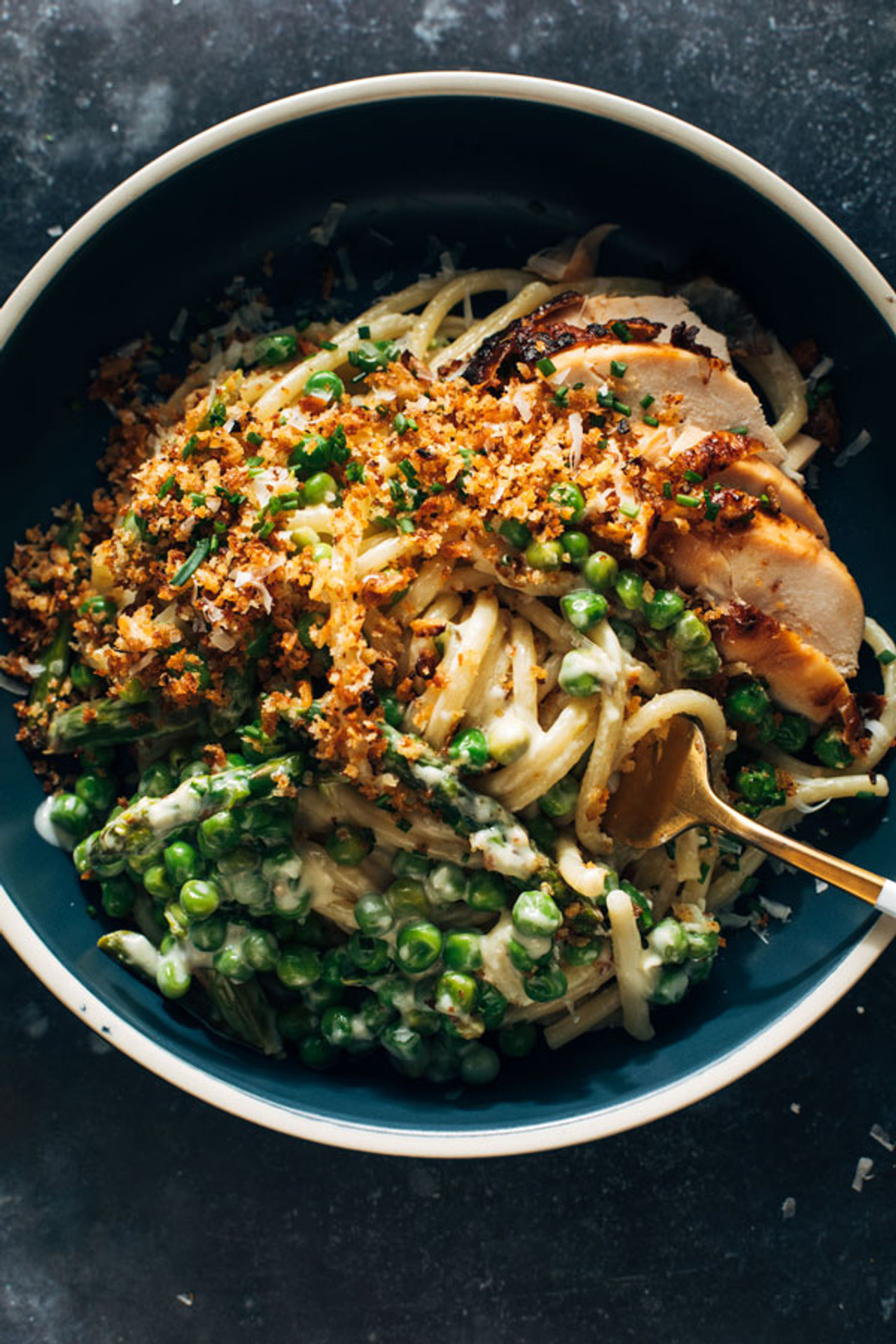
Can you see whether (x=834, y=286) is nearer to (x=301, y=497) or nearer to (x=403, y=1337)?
(x=301, y=497)

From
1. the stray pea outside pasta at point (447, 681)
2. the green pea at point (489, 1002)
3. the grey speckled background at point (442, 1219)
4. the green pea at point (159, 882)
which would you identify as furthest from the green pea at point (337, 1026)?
the grey speckled background at point (442, 1219)

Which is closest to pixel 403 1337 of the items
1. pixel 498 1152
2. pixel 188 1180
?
pixel 188 1180

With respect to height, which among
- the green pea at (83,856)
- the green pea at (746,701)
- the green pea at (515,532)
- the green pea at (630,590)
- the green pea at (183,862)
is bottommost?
the green pea at (83,856)

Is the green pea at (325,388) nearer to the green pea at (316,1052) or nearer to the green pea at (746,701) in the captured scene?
the green pea at (316,1052)

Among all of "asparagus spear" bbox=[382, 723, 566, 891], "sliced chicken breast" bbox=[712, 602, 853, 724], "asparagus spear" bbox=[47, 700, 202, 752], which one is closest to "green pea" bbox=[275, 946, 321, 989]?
"asparagus spear" bbox=[382, 723, 566, 891]

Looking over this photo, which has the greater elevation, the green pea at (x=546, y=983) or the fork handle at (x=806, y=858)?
the fork handle at (x=806, y=858)

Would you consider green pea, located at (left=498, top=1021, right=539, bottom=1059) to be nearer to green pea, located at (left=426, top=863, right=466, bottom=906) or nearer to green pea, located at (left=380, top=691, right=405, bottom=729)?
green pea, located at (left=426, top=863, right=466, bottom=906)

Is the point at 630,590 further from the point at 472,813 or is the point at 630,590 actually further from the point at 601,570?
the point at 472,813

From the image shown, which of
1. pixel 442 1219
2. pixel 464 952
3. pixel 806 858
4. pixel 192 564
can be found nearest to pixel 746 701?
pixel 806 858
